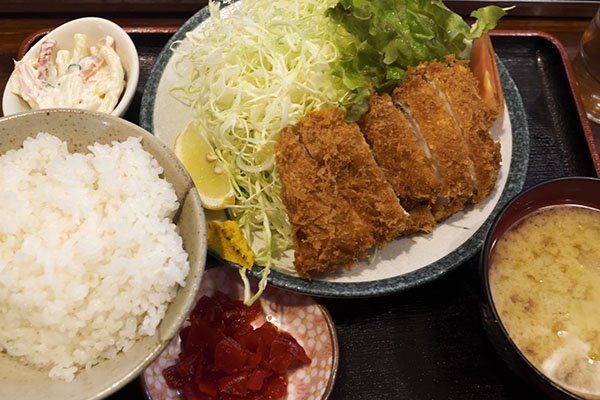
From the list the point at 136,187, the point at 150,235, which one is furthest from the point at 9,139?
the point at 150,235

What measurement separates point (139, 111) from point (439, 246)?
1.71 m

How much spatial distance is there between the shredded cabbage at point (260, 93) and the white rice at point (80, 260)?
649mm

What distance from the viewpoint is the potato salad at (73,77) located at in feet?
8.75

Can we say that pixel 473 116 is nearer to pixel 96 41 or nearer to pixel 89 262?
pixel 89 262

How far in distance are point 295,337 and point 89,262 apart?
3.19 feet

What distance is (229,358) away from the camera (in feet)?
6.73

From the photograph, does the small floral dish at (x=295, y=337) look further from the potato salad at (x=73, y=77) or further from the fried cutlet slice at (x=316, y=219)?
the potato salad at (x=73, y=77)

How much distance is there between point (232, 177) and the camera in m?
2.54

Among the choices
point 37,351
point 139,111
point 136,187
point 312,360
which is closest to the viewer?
point 37,351

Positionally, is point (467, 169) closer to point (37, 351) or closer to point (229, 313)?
point (229, 313)

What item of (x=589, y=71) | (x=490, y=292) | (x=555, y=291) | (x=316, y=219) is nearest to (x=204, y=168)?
(x=316, y=219)

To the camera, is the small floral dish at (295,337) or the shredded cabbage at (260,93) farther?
the shredded cabbage at (260,93)

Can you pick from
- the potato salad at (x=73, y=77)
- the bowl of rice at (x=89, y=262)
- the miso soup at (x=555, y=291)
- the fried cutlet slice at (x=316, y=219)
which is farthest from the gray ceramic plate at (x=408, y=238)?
the bowl of rice at (x=89, y=262)

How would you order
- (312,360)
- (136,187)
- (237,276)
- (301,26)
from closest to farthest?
(136,187) < (312,360) < (237,276) < (301,26)
